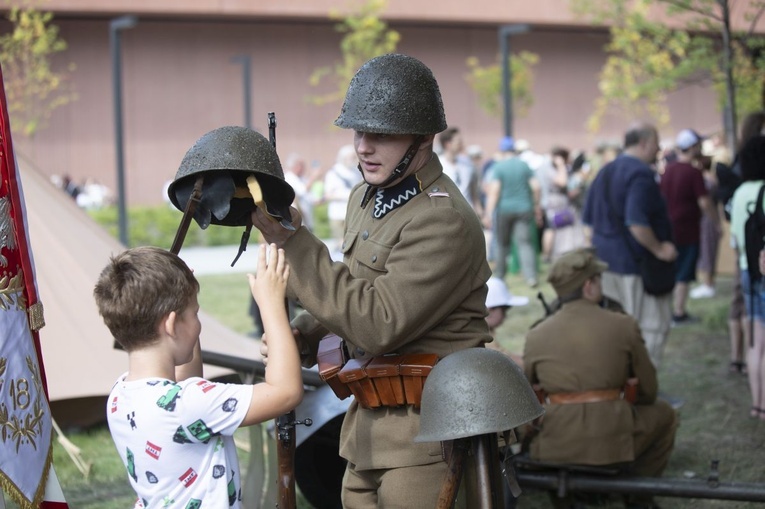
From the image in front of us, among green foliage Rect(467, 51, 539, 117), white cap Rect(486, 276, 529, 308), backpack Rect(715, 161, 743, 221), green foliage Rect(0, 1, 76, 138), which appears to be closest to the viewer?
white cap Rect(486, 276, 529, 308)

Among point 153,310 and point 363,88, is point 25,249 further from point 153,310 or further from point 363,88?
point 363,88

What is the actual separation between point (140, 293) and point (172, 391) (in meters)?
0.25

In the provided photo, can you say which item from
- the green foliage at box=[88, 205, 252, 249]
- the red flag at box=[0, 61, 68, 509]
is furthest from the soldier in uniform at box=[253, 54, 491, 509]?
the green foliage at box=[88, 205, 252, 249]

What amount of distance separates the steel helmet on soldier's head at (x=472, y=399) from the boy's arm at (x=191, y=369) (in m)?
0.74

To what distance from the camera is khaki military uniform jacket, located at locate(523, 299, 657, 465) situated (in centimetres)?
469

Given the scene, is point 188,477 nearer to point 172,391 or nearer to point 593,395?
point 172,391

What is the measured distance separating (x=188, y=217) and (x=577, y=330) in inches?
104

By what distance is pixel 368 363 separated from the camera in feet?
9.62

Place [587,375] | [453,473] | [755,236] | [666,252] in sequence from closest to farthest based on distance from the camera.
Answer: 1. [453,473]
2. [587,375]
3. [755,236]
4. [666,252]

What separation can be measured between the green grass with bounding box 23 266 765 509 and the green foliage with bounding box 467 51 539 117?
61.8 feet

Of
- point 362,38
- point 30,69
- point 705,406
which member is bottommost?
point 705,406

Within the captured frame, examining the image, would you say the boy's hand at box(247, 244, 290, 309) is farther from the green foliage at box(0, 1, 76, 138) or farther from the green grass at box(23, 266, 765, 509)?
the green foliage at box(0, 1, 76, 138)

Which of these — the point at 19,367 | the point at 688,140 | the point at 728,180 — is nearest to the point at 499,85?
the point at 688,140

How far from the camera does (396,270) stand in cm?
282
